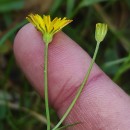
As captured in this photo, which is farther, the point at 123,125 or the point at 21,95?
the point at 21,95

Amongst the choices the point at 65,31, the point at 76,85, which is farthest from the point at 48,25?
the point at 65,31

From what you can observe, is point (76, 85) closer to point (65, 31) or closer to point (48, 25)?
point (48, 25)

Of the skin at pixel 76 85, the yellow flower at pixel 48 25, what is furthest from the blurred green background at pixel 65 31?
the yellow flower at pixel 48 25

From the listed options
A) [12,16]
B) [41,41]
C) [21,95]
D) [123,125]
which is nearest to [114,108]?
[123,125]

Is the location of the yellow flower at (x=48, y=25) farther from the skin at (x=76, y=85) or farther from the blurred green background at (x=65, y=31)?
the blurred green background at (x=65, y=31)

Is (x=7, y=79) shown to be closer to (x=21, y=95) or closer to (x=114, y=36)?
(x=21, y=95)

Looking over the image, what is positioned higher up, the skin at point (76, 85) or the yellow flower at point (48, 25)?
the yellow flower at point (48, 25)

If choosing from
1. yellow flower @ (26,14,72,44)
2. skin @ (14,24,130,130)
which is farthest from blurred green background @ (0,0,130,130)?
yellow flower @ (26,14,72,44)
